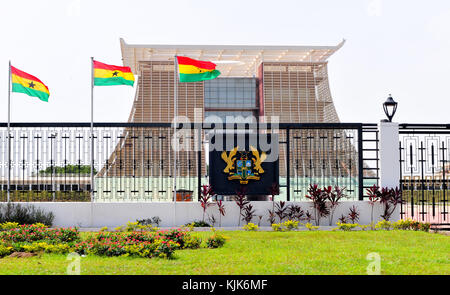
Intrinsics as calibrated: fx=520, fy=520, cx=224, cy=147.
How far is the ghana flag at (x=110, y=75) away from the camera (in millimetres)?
11602

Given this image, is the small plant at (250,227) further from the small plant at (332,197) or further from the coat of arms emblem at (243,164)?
the small plant at (332,197)

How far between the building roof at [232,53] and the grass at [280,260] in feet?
128

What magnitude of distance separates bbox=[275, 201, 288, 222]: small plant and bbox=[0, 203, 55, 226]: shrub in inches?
193

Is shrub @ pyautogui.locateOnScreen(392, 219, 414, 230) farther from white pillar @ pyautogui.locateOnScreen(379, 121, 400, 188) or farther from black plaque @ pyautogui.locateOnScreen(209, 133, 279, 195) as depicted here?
black plaque @ pyautogui.locateOnScreen(209, 133, 279, 195)

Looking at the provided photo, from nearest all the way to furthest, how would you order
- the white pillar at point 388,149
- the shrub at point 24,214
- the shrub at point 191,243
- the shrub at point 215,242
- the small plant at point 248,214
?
1. the shrub at point 191,243
2. the shrub at point 215,242
3. the shrub at point 24,214
4. the small plant at point 248,214
5. the white pillar at point 388,149

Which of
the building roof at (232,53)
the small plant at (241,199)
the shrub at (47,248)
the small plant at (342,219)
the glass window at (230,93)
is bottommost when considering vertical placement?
the small plant at (342,219)

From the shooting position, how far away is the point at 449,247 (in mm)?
8141

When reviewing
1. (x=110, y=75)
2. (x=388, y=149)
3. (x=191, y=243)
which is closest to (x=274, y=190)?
(x=388, y=149)

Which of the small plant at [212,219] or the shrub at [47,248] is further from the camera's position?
the small plant at [212,219]

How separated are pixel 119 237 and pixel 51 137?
473 centimetres

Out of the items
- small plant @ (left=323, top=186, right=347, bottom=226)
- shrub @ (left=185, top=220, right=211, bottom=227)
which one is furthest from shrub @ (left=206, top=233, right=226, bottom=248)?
small plant @ (left=323, top=186, right=347, bottom=226)

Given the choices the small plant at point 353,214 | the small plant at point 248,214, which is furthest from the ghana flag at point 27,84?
the small plant at point 353,214
